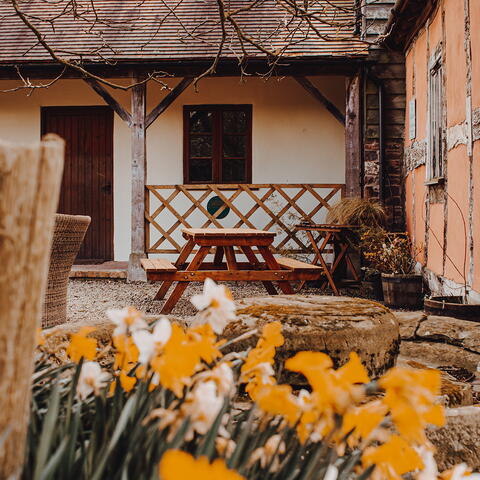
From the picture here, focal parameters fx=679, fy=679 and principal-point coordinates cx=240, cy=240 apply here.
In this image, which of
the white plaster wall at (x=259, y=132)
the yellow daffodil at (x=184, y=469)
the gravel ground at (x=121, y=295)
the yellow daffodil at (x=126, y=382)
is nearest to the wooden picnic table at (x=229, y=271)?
the gravel ground at (x=121, y=295)

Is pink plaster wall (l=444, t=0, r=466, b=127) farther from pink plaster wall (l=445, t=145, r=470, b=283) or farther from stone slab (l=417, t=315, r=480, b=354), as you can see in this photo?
stone slab (l=417, t=315, r=480, b=354)

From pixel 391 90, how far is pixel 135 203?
3.61 metres

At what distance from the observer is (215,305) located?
3.37 ft

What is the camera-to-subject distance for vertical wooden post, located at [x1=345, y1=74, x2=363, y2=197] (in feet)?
28.1

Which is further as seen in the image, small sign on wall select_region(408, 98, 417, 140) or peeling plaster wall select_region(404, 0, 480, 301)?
small sign on wall select_region(408, 98, 417, 140)

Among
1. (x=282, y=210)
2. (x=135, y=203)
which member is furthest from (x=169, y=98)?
(x=282, y=210)

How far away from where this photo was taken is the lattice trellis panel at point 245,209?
9180 mm

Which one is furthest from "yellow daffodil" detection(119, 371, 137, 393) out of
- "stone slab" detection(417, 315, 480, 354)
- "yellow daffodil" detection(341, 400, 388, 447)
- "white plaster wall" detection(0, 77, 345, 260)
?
"white plaster wall" detection(0, 77, 345, 260)

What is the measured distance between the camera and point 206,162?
10.3 m

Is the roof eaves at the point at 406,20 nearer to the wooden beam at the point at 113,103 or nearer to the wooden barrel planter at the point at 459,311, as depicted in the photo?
the wooden beam at the point at 113,103

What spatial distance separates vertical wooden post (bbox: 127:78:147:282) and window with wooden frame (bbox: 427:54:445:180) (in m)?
3.62

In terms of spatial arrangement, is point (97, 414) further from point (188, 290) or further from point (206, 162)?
point (206, 162)

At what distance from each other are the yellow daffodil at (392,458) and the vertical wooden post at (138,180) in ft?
25.7

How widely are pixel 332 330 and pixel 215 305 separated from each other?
1642mm
